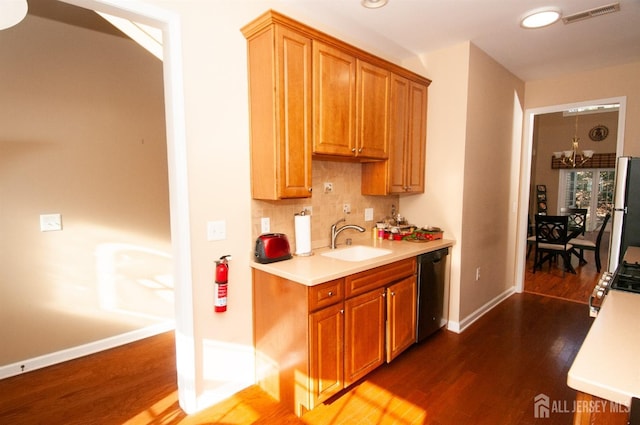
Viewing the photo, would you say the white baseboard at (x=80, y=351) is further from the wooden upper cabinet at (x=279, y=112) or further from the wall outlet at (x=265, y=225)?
the wooden upper cabinet at (x=279, y=112)

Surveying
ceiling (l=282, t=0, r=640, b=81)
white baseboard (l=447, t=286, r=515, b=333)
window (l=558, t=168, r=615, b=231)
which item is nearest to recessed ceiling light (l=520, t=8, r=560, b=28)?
ceiling (l=282, t=0, r=640, b=81)

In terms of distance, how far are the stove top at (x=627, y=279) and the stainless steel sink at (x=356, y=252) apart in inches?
52.7

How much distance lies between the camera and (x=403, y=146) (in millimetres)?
3012

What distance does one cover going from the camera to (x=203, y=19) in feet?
6.40

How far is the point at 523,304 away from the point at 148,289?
4.06 meters

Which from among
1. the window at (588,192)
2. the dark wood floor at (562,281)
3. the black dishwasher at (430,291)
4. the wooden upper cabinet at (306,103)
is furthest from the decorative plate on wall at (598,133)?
the wooden upper cabinet at (306,103)

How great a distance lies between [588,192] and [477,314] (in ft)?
23.0

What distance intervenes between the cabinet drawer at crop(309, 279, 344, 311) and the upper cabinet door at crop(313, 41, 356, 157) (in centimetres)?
88

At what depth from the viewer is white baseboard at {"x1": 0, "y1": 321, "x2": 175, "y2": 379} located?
243 centimetres

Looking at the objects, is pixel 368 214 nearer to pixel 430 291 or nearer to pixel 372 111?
pixel 430 291

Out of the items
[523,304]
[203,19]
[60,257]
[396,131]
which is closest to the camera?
[203,19]

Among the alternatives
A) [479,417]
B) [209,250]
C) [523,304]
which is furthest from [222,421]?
[523,304]

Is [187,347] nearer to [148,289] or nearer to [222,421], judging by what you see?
[222,421]

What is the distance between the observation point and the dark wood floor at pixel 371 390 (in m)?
2.01
